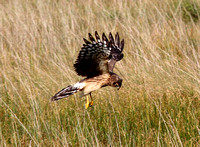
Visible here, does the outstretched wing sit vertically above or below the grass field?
above

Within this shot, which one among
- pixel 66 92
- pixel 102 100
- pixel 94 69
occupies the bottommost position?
pixel 102 100

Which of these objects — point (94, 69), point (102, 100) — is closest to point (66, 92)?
point (94, 69)

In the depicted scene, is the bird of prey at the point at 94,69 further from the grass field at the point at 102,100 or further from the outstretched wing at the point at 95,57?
the grass field at the point at 102,100

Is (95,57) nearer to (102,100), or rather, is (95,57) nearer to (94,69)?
(94,69)

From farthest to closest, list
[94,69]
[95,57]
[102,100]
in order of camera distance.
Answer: [102,100]
[94,69]
[95,57]

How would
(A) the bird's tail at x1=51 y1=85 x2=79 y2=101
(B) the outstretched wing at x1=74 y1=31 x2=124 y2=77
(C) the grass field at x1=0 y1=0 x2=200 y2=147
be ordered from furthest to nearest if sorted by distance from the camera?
(C) the grass field at x1=0 y1=0 x2=200 y2=147 < (A) the bird's tail at x1=51 y1=85 x2=79 y2=101 < (B) the outstretched wing at x1=74 y1=31 x2=124 y2=77

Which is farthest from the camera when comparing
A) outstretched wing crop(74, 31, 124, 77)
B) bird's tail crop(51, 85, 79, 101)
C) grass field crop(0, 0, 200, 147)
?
grass field crop(0, 0, 200, 147)

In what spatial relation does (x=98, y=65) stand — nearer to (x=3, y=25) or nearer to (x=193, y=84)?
(x=193, y=84)

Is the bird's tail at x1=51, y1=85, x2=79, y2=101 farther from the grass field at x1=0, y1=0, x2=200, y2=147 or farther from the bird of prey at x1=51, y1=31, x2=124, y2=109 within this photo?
the grass field at x1=0, y1=0, x2=200, y2=147

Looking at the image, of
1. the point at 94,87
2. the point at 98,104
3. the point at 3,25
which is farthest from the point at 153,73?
the point at 3,25

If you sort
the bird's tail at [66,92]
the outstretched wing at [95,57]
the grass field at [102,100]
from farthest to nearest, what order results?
the grass field at [102,100], the bird's tail at [66,92], the outstretched wing at [95,57]

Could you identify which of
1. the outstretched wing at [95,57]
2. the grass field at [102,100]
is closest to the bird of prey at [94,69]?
the outstretched wing at [95,57]

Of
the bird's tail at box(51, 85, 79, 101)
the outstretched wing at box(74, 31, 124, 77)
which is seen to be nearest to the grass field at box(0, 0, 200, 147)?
the bird's tail at box(51, 85, 79, 101)

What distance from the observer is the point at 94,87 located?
2961 mm
